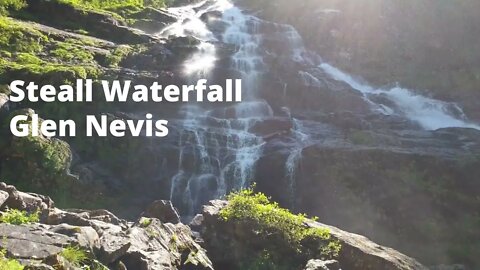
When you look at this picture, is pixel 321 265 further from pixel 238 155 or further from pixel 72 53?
pixel 72 53

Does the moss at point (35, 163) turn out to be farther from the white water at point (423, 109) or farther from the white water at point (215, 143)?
the white water at point (423, 109)

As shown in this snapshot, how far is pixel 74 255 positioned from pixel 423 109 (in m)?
34.0

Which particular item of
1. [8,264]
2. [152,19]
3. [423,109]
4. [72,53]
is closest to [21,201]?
[8,264]

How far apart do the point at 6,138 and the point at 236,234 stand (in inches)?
557

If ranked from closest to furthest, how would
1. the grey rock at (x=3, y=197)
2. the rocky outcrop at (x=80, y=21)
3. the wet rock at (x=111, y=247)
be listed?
the wet rock at (x=111, y=247) → the grey rock at (x=3, y=197) → the rocky outcrop at (x=80, y=21)

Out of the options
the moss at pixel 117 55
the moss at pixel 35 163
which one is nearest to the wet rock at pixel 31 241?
the moss at pixel 35 163

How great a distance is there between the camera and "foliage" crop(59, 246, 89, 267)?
8586 millimetres

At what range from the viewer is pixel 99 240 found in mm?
10109

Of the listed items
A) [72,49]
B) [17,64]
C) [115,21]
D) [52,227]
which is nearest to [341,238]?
[52,227]

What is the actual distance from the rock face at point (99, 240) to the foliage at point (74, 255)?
0.09 metres

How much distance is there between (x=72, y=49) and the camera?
32031mm

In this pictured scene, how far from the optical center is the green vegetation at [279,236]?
12961mm

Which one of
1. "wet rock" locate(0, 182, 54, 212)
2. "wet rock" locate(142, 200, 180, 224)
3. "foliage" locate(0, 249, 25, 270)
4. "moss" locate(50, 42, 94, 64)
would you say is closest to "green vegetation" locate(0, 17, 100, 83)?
"moss" locate(50, 42, 94, 64)

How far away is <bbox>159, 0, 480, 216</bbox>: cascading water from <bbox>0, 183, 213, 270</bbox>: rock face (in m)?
11.8
